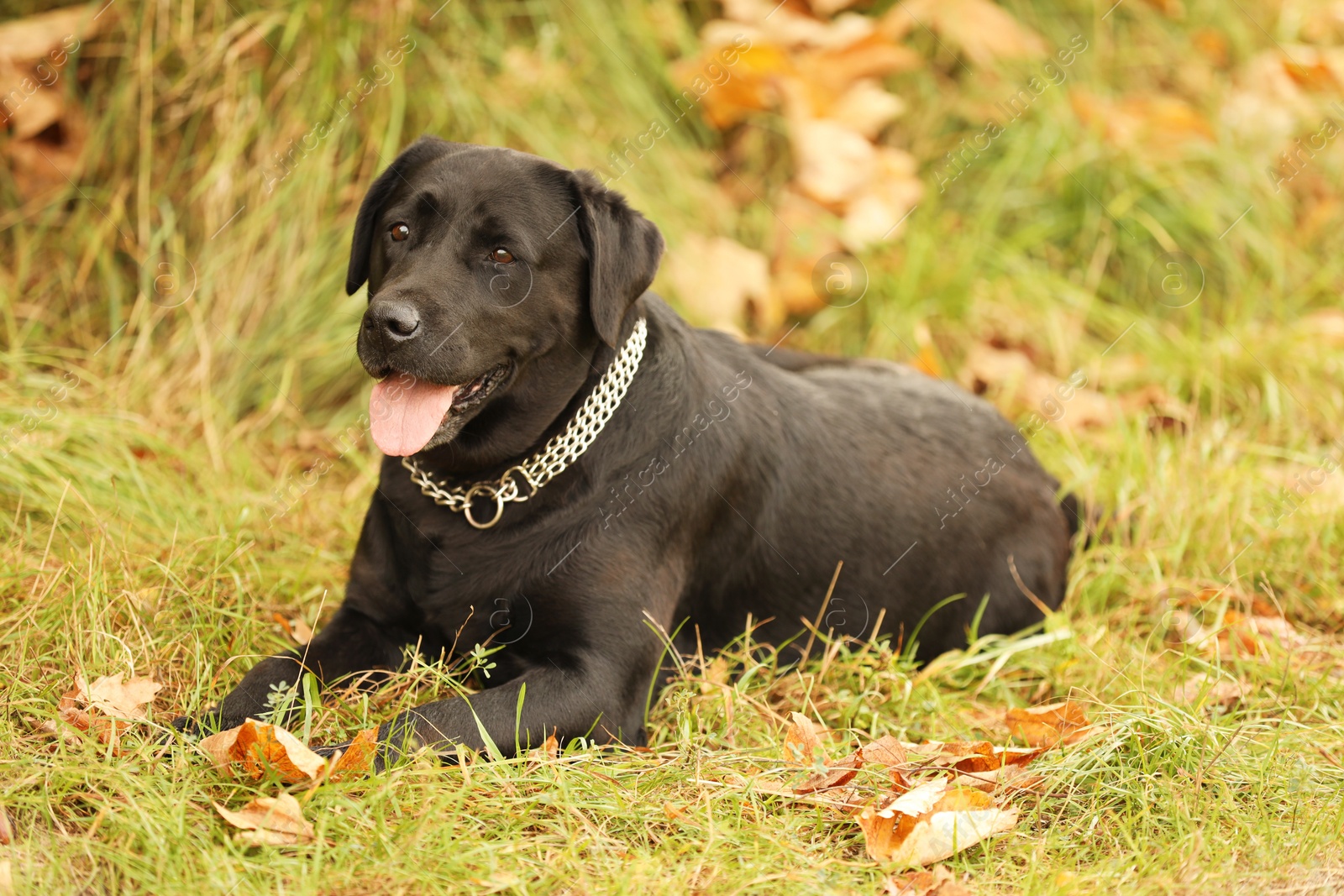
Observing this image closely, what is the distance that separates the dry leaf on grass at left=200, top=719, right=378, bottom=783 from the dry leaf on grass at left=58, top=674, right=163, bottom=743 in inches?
8.5

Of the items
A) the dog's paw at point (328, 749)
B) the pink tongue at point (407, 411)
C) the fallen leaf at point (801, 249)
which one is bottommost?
the dog's paw at point (328, 749)

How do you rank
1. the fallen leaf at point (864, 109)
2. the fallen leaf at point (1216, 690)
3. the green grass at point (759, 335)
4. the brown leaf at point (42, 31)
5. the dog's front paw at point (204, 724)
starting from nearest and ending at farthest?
the green grass at point (759, 335) < the dog's front paw at point (204, 724) < the fallen leaf at point (1216, 690) < the brown leaf at point (42, 31) < the fallen leaf at point (864, 109)

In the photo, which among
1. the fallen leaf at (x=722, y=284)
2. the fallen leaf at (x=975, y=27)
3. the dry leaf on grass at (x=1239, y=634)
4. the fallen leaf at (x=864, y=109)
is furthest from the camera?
the fallen leaf at (x=975, y=27)

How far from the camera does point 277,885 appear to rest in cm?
201

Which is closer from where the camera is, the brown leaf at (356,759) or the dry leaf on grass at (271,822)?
the dry leaf on grass at (271,822)

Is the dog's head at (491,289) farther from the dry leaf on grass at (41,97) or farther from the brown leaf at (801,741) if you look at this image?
the dry leaf on grass at (41,97)

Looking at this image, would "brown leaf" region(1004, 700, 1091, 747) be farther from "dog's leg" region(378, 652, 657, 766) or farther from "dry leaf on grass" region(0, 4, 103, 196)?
"dry leaf on grass" region(0, 4, 103, 196)

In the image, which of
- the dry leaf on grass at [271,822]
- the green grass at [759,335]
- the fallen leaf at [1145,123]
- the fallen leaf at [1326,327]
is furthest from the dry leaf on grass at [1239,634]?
the fallen leaf at [1145,123]

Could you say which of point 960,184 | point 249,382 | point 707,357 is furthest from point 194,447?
point 960,184

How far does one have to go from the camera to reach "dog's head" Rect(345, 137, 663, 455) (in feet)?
8.71

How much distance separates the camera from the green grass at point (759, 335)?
7.38 ft

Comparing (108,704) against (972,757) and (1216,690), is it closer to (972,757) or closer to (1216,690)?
(972,757)

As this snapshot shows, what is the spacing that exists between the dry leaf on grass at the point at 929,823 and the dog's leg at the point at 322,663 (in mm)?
1183

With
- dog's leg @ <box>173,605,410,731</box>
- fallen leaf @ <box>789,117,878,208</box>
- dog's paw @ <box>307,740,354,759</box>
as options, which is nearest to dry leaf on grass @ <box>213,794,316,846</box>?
dog's paw @ <box>307,740,354,759</box>
